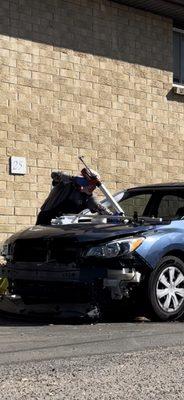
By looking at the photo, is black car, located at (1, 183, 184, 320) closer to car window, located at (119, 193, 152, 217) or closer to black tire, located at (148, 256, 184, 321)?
black tire, located at (148, 256, 184, 321)

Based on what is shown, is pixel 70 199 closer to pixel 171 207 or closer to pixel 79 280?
pixel 171 207

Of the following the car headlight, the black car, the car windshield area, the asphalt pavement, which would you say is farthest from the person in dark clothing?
the asphalt pavement

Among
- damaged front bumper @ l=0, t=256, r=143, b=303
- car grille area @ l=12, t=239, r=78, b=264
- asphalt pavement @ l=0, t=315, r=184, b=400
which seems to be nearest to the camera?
asphalt pavement @ l=0, t=315, r=184, b=400

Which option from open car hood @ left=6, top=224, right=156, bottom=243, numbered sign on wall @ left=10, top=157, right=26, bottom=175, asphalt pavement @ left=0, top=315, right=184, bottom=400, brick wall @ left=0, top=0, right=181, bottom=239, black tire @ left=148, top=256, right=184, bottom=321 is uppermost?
brick wall @ left=0, top=0, right=181, bottom=239

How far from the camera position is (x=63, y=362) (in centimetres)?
577

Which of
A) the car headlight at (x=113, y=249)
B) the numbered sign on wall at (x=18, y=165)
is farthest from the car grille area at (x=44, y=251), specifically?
the numbered sign on wall at (x=18, y=165)

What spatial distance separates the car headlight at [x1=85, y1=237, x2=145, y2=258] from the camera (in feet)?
25.0

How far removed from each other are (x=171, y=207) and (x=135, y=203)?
750 millimetres

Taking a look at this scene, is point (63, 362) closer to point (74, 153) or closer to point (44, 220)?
point (44, 220)

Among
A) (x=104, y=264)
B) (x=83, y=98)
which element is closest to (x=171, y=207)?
(x=104, y=264)

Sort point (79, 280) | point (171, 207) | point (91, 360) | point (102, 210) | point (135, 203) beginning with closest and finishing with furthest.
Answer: point (91, 360)
point (79, 280)
point (102, 210)
point (171, 207)
point (135, 203)

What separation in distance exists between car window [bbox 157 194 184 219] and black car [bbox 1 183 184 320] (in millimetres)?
681

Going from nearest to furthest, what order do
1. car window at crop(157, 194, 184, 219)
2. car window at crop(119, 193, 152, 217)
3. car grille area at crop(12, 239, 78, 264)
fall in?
1. car grille area at crop(12, 239, 78, 264)
2. car window at crop(157, 194, 184, 219)
3. car window at crop(119, 193, 152, 217)

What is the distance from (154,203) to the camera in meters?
9.62
